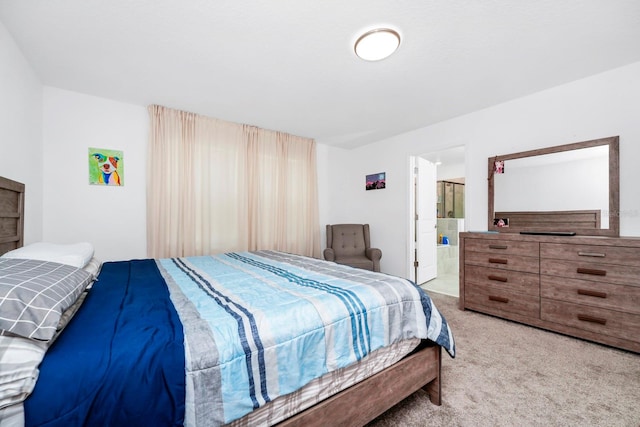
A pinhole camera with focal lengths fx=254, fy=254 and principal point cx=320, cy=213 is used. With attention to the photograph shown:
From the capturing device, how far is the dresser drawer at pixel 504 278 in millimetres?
2504

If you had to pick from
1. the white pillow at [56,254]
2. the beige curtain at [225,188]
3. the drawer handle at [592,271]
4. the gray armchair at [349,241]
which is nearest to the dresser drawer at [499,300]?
the drawer handle at [592,271]

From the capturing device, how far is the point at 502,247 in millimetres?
2717

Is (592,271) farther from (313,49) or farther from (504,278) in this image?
(313,49)

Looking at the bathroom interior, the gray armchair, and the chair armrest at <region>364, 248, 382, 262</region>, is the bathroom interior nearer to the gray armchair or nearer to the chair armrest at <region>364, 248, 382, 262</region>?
the chair armrest at <region>364, 248, 382, 262</region>

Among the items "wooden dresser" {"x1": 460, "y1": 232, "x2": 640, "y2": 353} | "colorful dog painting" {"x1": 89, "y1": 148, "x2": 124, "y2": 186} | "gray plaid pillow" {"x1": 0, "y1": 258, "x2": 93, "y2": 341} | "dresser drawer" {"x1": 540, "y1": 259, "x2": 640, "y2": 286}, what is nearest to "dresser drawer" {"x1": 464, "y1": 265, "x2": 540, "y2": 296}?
"wooden dresser" {"x1": 460, "y1": 232, "x2": 640, "y2": 353}

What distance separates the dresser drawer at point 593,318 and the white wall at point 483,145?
2.46 feet

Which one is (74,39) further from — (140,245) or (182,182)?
(140,245)

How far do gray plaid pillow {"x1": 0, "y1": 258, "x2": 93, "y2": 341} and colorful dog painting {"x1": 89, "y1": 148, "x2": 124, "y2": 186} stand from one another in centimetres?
202

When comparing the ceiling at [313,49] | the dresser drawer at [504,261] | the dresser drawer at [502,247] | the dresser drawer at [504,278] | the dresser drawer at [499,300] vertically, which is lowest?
the dresser drawer at [499,300]

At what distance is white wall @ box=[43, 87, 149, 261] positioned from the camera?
261cm

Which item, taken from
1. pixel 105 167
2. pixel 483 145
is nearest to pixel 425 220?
pixel 483 145

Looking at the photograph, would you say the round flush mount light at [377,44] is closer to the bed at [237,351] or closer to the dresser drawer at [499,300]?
the bed at [237,351]

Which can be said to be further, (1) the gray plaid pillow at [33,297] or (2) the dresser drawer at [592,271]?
(2) the dresser drawer at [592,271]

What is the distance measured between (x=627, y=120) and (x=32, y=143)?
5371 mm
